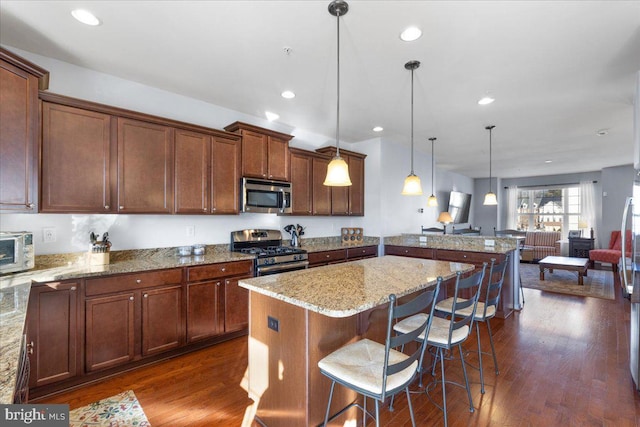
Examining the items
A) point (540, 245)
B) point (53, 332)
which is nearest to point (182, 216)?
point (53, 332)

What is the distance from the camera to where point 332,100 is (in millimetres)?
3566

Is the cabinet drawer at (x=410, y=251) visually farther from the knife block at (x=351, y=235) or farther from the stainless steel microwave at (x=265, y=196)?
the stainless steel microwave at (x=265, y=196)

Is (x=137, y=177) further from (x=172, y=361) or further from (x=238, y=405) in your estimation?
(x=238, y=405)

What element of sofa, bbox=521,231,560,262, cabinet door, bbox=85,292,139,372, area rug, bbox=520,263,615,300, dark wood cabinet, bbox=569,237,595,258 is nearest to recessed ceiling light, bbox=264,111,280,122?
cabinet door, bbox=85,292,139,372

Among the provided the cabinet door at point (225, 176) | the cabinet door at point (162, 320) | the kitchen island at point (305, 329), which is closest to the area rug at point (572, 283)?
the kitchen island at point (305, 329)

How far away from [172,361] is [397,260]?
2.33 meters

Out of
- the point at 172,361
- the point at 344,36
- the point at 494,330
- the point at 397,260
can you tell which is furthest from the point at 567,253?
the point at 172,361

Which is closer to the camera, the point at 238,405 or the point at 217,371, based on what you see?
the point at 238,405

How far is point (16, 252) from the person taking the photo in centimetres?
226

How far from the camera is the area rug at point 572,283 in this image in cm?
536

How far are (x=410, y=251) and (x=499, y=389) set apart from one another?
8.64 feet

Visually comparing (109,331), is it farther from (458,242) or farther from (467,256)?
(458,242)

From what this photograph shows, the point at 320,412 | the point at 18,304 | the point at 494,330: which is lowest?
the point at 494,330

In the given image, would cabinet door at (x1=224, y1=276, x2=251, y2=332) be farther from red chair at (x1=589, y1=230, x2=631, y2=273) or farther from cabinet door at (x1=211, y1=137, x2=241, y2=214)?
red chair at (x1=589, y1=230, x2=631, y2=273)
